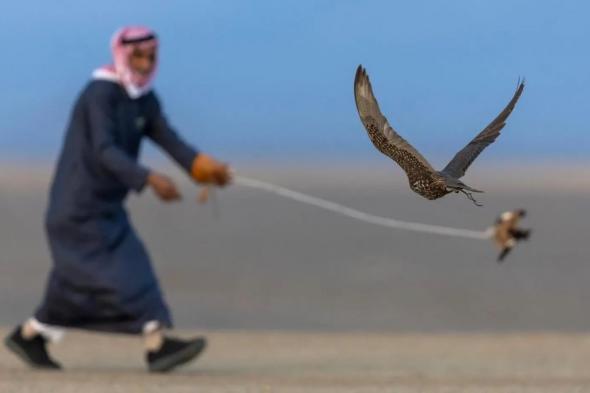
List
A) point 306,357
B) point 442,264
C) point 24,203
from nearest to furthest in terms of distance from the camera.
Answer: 1. point 306,357
2. point 442,264
3. point 24,203

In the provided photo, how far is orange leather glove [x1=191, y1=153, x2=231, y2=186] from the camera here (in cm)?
932

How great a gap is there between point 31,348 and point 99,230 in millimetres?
794

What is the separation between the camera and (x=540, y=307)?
15391 millimetres

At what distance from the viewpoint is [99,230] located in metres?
9.27

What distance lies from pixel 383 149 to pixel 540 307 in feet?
39.3

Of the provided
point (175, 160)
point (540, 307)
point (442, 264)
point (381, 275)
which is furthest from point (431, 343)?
point (442, 264)

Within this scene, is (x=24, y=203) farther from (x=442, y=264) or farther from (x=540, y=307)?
(x=540, y=307)

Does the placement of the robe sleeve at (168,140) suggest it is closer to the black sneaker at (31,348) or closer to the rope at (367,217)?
the rope at (367,217)

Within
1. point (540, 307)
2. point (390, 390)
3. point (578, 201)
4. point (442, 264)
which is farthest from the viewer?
point (578, 201)

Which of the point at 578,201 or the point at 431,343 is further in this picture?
the point at 578,201

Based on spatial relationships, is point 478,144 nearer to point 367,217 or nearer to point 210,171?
point 367,217

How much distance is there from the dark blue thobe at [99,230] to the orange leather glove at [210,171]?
0.06 m

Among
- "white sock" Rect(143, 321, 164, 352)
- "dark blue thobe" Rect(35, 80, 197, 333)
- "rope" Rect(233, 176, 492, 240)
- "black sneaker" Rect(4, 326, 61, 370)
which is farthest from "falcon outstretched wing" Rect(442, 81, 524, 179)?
"black sneaker" Rect(4, 326, 61, 370)

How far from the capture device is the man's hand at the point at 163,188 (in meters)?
8.96
